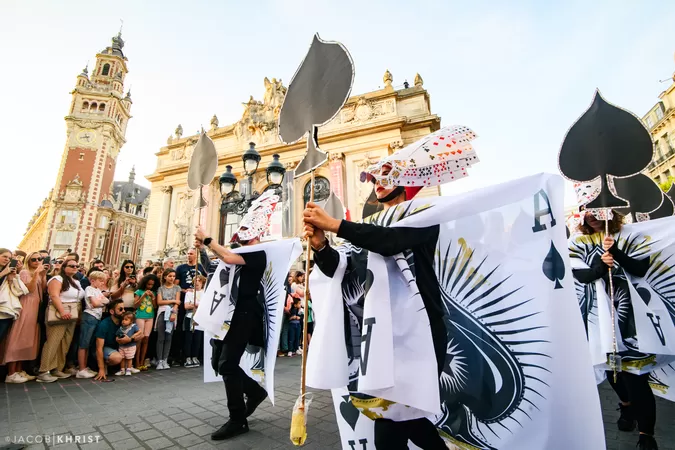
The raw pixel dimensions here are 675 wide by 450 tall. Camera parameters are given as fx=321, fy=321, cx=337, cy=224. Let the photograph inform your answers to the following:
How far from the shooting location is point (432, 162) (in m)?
2.08

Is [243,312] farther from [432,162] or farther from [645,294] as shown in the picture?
[645,294]

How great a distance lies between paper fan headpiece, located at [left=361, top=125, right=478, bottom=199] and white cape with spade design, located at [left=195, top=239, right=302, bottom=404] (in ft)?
5.03

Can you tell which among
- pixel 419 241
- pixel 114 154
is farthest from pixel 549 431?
pixel 114 154

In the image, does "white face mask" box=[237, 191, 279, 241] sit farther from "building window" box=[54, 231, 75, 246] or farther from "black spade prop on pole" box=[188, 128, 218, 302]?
"building window" box=[54, 231, 75, 246]

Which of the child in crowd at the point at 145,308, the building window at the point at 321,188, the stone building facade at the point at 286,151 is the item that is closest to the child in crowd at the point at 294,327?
the child in crowd at the point at 145,308

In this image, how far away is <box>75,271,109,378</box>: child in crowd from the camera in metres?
5.86

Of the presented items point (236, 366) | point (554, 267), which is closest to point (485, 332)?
point (554, 267)

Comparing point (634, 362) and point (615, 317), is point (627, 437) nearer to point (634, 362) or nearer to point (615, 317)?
point (634, 362)

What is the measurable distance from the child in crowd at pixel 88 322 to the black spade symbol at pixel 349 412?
19.1 ft

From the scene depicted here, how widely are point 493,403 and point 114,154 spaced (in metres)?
59.1

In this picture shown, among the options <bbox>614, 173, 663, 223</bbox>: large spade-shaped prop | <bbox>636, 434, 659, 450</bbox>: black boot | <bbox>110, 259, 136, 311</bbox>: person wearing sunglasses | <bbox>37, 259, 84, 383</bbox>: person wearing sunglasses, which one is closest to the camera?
<bbox>636, 434, 659, 450</bbox>: black boot

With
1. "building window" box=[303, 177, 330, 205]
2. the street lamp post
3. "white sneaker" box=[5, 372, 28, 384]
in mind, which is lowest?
"white sneaker" box=[5, 372, 28, 384]

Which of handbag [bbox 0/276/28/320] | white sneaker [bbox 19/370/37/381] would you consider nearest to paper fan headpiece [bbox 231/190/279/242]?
handbag [bbox 0/276/28/320]

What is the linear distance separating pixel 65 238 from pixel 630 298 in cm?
5496
